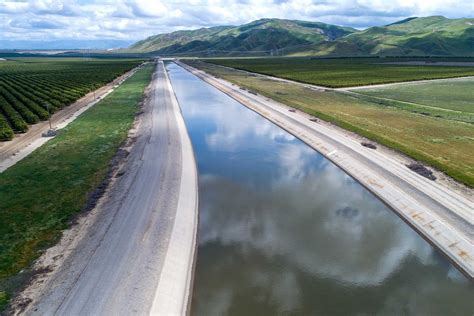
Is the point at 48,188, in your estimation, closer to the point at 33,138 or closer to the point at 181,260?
the point at 181,260

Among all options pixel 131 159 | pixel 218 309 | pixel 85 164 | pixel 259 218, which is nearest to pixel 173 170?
pixel 131 159

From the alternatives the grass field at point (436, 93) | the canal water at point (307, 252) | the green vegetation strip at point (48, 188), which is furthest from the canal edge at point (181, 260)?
the grass field at point (436, 93)

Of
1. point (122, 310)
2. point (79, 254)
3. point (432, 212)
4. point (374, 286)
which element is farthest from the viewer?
point (432, 212)

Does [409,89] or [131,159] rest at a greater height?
[131,159]

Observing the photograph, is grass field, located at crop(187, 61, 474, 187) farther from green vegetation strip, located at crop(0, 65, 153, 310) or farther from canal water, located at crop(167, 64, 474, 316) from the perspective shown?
green vegetation strip, located at crop(0, 65, 153, 310)

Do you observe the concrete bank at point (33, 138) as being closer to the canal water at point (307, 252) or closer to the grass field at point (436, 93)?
the canal water at point (307, 252)

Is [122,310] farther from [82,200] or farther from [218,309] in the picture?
[82,200]

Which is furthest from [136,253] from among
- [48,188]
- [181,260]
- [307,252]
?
[48,188]
